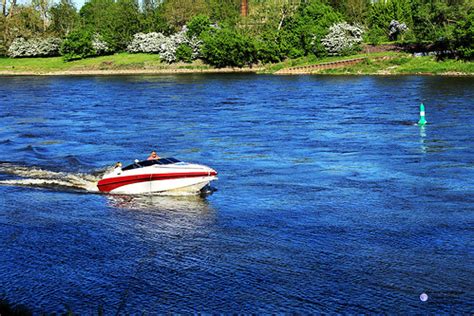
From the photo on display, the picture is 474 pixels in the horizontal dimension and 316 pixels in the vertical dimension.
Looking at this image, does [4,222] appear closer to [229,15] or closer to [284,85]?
[284,85]

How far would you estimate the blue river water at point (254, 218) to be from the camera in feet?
72.6

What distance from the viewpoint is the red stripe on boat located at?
113ft

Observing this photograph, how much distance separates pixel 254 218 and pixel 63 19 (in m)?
160

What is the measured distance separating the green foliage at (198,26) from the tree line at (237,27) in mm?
202

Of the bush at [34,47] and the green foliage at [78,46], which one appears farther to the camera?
the bush at [34,47]

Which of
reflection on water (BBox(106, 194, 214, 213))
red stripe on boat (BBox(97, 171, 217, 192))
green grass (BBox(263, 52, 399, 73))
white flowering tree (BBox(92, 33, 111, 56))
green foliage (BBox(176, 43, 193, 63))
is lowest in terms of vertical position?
reflection on water (BBox(106, 194, 214, 213))

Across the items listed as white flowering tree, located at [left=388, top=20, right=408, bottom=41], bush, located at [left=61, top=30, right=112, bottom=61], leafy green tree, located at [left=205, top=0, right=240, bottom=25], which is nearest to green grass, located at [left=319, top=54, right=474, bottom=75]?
white flowering tree, located at [left=388, top=20, right=408, bottom=41]

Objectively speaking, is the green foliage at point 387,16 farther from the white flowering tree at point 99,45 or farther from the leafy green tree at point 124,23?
the white flowering tree at point 99,45

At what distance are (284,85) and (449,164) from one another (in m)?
57.7

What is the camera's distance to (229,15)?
165 meters

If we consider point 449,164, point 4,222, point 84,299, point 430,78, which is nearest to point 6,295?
point 84,299

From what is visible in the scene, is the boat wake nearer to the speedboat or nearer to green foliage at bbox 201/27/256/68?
the speedboat

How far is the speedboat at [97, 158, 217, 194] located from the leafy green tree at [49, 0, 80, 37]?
149m

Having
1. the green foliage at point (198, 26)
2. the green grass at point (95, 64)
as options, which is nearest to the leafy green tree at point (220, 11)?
the green foliage at point (198, 26)
